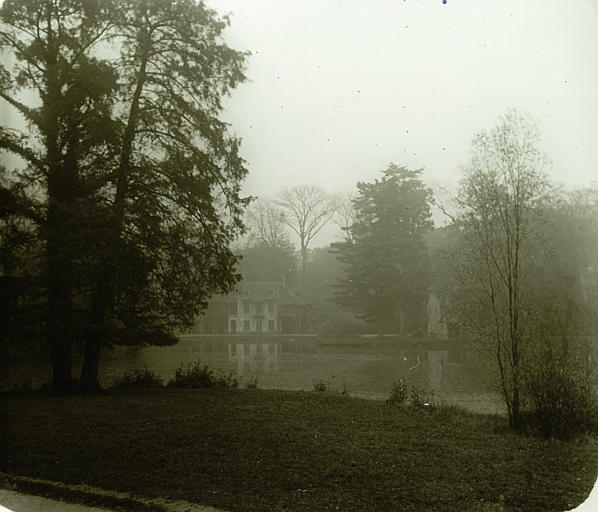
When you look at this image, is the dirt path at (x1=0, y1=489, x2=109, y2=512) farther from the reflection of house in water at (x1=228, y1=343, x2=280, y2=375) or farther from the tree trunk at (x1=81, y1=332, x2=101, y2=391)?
the reflection of house in water at (x1=228, y1=343, x2=280, y2=375)

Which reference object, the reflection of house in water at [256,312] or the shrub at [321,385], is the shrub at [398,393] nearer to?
the shrub at [321,385]

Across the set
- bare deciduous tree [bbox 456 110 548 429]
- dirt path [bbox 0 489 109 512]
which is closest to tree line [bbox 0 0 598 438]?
bare deciduous tree [bbox 456 110 548 429]

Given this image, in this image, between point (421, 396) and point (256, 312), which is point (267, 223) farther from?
point (421, 396)

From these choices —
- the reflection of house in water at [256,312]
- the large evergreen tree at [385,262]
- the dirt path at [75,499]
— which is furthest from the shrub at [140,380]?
the large evergreen tree at [385,262]

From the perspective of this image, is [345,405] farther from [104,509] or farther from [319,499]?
[104,509]

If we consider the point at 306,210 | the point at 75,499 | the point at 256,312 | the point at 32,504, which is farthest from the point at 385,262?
the point at 32,504

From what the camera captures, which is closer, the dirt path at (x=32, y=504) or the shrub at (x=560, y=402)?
the dirt path at (x=32, y=504)
